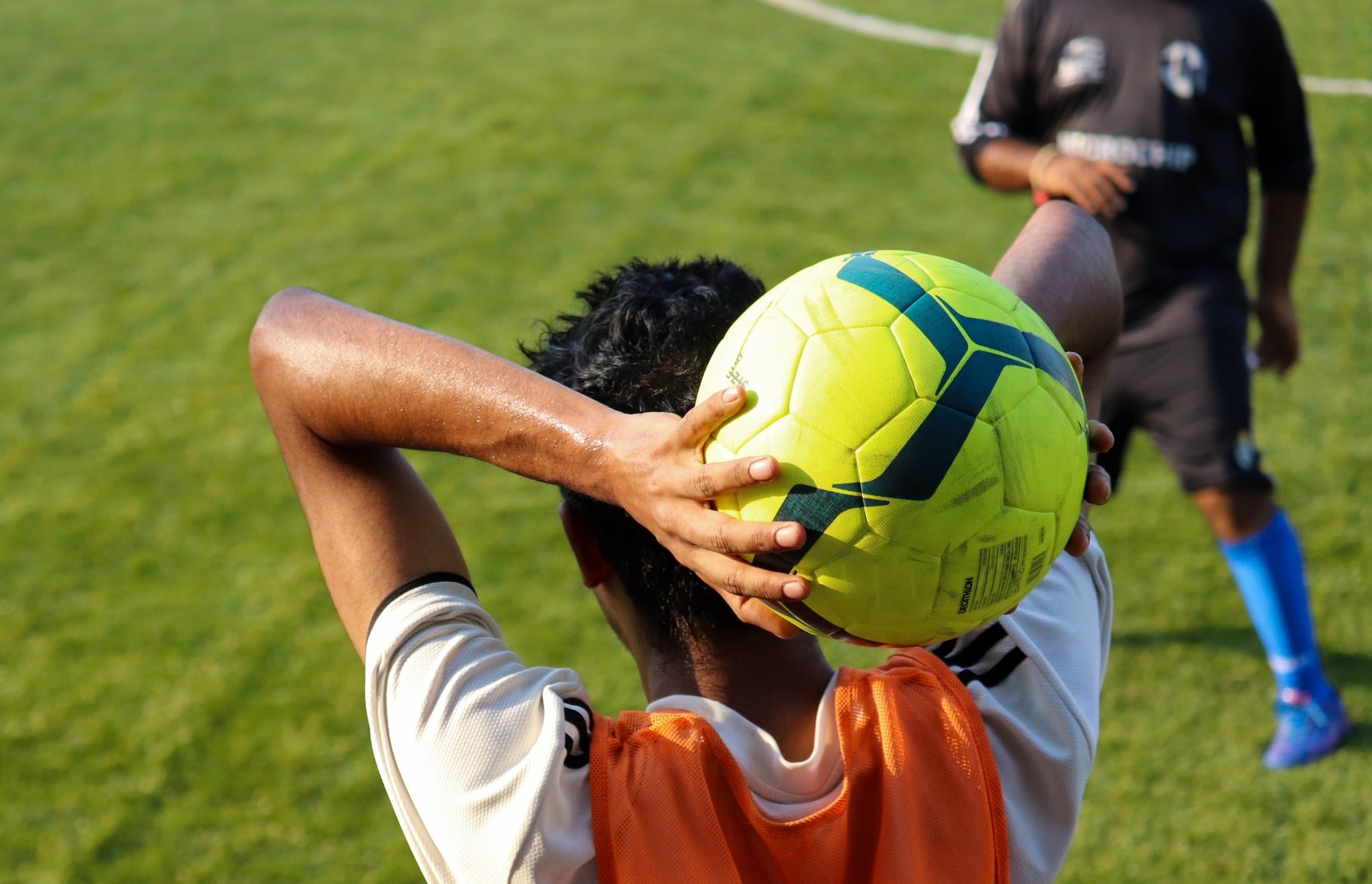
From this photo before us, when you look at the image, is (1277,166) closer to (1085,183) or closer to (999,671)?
(1085,183)

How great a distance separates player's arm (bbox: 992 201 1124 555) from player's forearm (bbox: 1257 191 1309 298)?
244 centimetres

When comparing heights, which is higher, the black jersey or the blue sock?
the black jersey

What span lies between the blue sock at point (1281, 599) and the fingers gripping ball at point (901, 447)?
113 inches

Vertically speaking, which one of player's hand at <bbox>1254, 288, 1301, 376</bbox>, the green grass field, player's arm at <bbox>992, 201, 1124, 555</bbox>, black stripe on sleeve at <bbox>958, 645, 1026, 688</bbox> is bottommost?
the green grass field

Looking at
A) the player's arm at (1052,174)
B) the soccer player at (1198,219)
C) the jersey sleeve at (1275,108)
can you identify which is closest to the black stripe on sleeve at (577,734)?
the player's arm at (1052,174)

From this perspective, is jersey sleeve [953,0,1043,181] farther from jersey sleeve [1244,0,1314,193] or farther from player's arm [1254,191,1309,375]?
player's arm [1254,191,1309,375]

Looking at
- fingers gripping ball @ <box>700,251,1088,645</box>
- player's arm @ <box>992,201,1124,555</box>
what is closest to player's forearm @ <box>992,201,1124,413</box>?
player's arm @ <box>992,201,1124,555</box>

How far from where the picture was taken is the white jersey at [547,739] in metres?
1.54

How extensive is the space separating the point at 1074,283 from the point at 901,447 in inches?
31.7

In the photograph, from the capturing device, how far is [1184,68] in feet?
13.5

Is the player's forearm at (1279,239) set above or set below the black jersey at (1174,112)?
below

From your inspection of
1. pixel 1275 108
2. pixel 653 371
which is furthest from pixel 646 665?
pixel 1275 108

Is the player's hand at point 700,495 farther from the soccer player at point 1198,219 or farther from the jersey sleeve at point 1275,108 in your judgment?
the jersey sleeve at point 1275,108

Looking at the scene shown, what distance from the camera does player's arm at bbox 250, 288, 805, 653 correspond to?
141 cm
